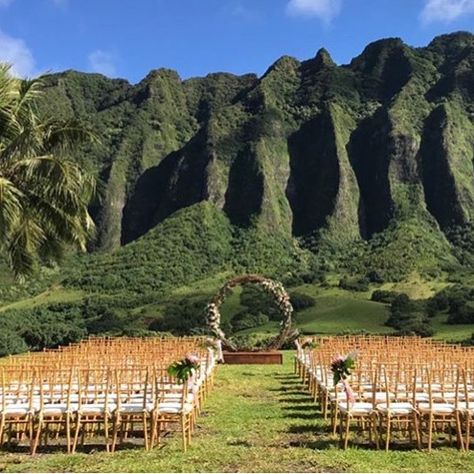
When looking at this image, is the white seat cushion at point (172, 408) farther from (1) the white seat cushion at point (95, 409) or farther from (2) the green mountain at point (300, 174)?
(2) the green mountain at point (300, 174)

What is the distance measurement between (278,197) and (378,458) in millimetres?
106910

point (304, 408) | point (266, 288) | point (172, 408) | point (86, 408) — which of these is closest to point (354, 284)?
point (266, 288)

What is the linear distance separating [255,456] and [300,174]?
117 metres

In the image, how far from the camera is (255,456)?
26.7ft

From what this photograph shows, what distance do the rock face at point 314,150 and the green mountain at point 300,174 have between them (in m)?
0.25

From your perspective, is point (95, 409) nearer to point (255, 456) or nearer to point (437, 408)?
point (255, 456)

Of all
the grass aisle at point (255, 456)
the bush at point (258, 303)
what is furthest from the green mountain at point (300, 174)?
the grass aisle at point (255, 456)

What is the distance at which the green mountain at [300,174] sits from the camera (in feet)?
304

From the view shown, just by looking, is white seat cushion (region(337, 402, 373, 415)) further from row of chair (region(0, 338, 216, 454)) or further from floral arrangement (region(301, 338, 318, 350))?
floral arrangement (region(301, 338, 318, 350))

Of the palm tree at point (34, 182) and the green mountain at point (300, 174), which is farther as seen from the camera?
the green mountain at point (300, 174)

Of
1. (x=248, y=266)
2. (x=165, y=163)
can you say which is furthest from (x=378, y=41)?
(x=248, y=266)

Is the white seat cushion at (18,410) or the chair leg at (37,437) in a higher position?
the white seat cushion at (18,410)

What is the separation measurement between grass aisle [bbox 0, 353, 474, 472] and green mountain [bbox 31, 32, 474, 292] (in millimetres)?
66909

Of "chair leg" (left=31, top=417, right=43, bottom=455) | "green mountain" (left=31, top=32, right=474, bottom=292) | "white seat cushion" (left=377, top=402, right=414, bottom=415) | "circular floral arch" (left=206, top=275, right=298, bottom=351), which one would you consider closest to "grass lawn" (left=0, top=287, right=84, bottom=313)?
"green mountain" (left=31, top=32, right=474, bottom=292)
